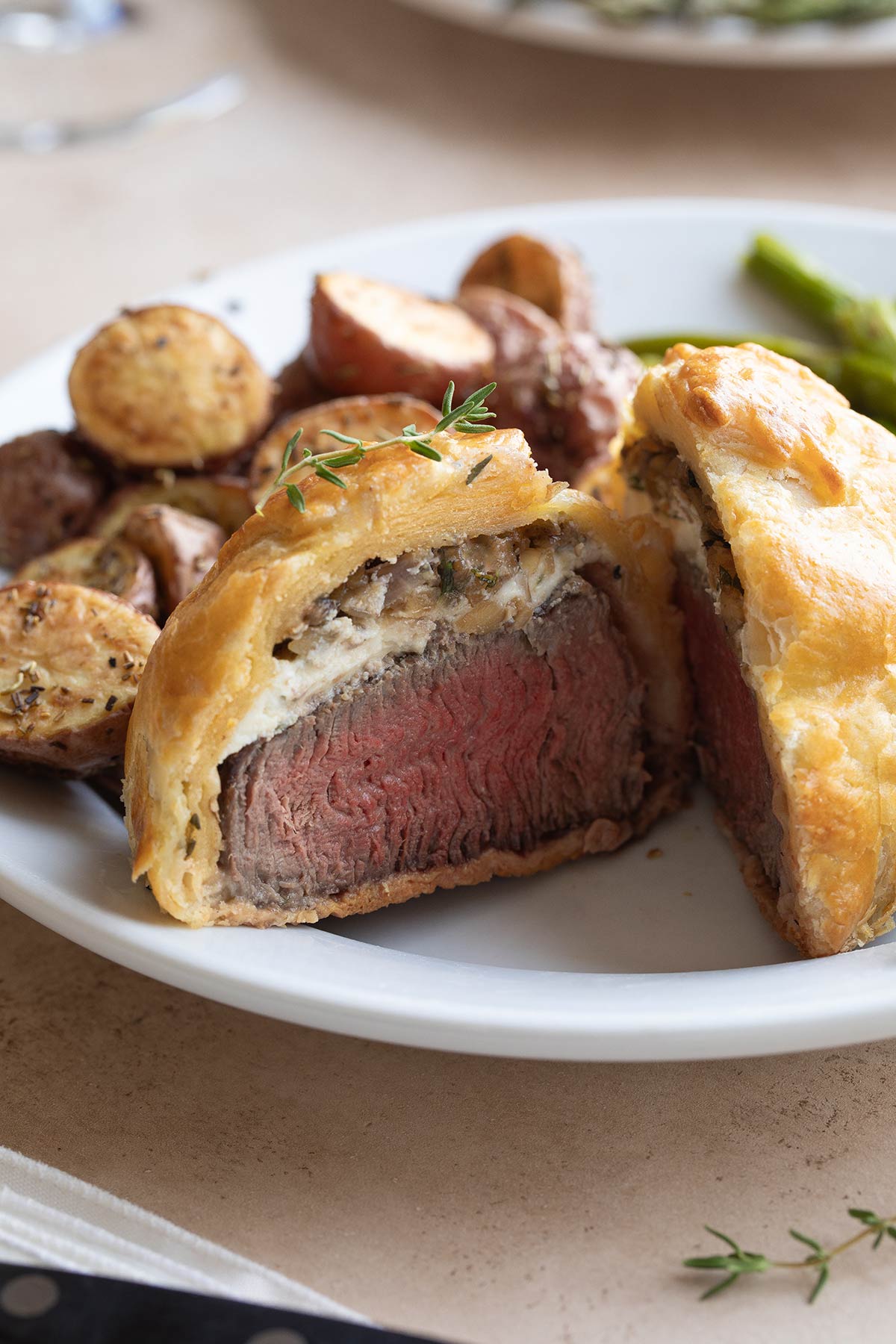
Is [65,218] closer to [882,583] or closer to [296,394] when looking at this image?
[296,394]

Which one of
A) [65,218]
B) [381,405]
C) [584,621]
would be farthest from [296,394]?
[65,218]

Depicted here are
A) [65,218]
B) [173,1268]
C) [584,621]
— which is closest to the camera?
[173,1268]

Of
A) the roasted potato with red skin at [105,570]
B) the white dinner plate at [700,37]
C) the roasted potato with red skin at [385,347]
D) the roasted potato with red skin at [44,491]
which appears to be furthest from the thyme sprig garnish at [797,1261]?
the white dinner plate at [700,37]

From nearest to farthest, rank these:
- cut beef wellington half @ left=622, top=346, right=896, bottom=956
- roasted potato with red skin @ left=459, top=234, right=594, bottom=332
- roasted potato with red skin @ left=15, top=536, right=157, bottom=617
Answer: cut beef wellington half @ left=622, top=346, right=896, bottom=956
roasted potato with red skin @ left=15, top=536, right=157, bottom=617
roasted potato with red skin @ left=459, top=234, right=594, bottom=332

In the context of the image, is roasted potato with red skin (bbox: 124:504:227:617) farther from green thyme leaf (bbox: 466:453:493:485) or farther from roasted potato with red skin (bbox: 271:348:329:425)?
green thyme leaf (bbox: 466:453:493:485)

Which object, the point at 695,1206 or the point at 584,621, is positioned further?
the point at 584,621

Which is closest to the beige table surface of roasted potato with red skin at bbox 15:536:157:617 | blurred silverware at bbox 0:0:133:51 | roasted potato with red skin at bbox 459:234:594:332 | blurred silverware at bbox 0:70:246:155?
roasted potato with red skin at bbox 15:536:157:617
